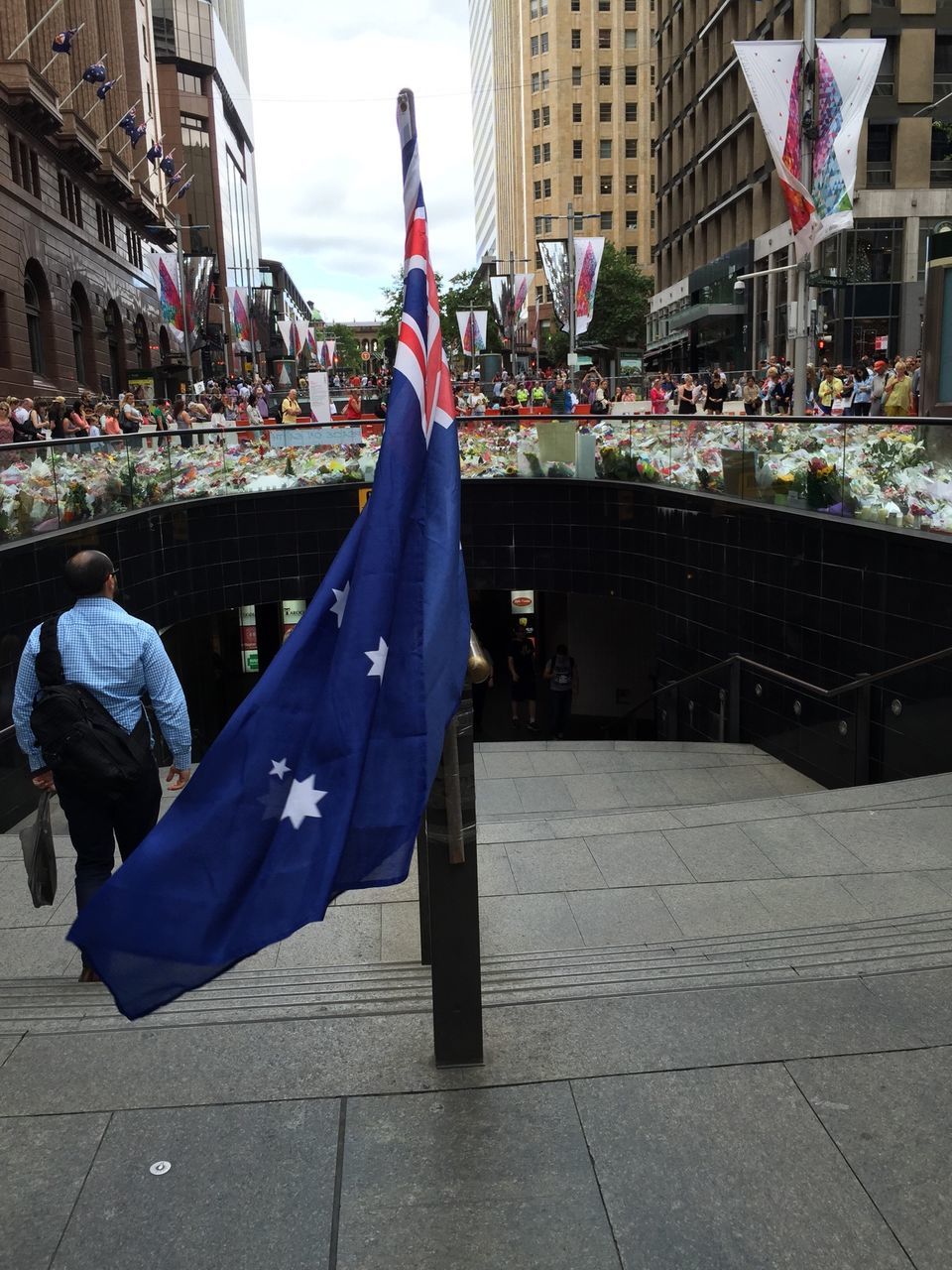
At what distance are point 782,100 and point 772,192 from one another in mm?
35928

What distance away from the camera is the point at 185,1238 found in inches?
127

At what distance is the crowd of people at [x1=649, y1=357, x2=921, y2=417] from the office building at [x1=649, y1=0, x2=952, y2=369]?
3.84 metres

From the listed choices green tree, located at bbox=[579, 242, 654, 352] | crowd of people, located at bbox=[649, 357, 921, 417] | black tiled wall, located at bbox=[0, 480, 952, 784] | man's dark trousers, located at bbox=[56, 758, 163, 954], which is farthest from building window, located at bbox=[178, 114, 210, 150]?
man's dark trousers, located at bbox=[56, 758, 163, 954]

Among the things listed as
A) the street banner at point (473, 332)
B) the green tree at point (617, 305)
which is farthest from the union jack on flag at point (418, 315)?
the green tree at point (617, 305)

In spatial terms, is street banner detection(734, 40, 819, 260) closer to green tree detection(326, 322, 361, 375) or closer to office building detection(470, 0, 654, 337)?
office building detection(470, 0, 654, 337)

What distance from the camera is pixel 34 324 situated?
123 feet

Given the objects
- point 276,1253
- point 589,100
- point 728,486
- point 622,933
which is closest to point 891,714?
point 728,486

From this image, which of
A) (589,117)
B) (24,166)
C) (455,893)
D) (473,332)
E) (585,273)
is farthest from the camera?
(589,117)

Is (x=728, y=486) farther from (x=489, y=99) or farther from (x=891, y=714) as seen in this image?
(x=489, y=99)

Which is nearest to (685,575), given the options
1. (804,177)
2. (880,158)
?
(804,177)

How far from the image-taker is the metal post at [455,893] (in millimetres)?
3869

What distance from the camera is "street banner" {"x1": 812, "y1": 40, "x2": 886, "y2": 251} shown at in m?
15.7

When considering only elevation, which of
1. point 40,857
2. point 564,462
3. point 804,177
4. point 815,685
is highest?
point 804,177

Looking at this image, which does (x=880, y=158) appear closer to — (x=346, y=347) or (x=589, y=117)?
(x=589, y=117)
